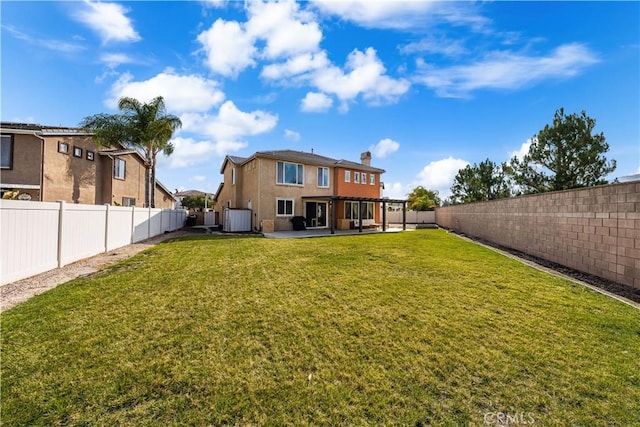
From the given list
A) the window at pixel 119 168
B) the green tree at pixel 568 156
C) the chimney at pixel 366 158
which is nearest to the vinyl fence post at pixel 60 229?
the window at pixel 119 168

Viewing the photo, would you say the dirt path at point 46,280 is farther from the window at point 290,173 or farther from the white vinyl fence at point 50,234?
the window at point 290,173

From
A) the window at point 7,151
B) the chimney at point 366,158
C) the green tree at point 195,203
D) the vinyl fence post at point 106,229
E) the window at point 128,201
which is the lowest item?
the vinyl fence post at point 106,229

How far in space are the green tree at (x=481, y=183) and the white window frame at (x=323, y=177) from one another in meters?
21.5

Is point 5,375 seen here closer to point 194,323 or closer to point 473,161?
point 194,323

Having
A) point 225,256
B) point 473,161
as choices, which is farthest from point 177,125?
point 473,161

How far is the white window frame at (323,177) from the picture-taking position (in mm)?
23203

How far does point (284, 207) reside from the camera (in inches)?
839

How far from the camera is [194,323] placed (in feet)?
14.1

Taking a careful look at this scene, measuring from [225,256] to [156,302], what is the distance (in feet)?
15.4

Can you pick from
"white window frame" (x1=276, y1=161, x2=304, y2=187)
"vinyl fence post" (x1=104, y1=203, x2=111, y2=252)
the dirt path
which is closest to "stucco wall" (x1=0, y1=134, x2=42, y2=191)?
"vinyl fence post" (x1=104, y1=203, x2=111, y2=252)

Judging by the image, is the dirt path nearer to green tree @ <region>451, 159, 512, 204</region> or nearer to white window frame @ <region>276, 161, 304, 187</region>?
white window frame @ <region>276, 161, 304, 187</region>

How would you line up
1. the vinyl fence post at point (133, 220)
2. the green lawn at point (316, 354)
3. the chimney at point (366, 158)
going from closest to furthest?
the green lawn at point (316, 354) → the vinyl fence post at point (133, 220) → the chimney at point (366, 158)

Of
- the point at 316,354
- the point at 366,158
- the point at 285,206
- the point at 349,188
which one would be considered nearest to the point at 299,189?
the point at 285,206

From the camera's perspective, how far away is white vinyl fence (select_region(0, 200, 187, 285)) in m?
5.71
